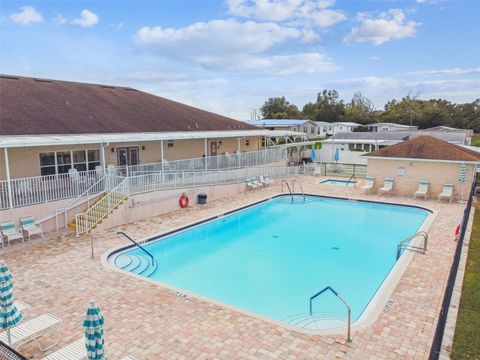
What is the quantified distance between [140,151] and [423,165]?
16489 millimetres

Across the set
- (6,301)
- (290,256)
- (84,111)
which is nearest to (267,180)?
(290,256)

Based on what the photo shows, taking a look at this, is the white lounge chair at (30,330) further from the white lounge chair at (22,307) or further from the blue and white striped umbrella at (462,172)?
the blue and white striped umbrella at (462,172)

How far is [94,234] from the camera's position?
44.7 feet

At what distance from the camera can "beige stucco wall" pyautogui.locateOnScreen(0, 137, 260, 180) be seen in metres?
14.7

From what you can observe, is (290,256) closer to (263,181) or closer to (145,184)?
(145,184)

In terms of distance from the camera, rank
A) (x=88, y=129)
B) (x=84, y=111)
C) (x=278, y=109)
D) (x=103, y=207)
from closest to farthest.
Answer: (x=103, y=207), (x=88, y=129), (x=84, y=111), (x=278, y=109)

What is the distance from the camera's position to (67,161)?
1664cm

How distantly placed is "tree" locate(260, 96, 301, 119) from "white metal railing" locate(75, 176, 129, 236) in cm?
6521

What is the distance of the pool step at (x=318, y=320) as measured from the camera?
27.6ft

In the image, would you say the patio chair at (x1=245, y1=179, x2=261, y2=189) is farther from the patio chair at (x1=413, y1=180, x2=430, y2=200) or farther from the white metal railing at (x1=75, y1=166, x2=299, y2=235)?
the patio chair at (x1=413, y1=180, x2=430, y2=200)

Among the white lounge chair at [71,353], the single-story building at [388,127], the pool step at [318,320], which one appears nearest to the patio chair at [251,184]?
the pool step at [318,320]

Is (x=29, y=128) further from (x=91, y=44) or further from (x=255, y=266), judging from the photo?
(x=255, y=266)

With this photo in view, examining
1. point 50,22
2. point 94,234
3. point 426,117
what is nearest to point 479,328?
point 94,234

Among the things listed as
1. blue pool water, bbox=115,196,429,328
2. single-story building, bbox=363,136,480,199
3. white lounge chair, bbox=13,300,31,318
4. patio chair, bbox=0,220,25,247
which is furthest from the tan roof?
white lounge chair, bbox=13,300,31,318
